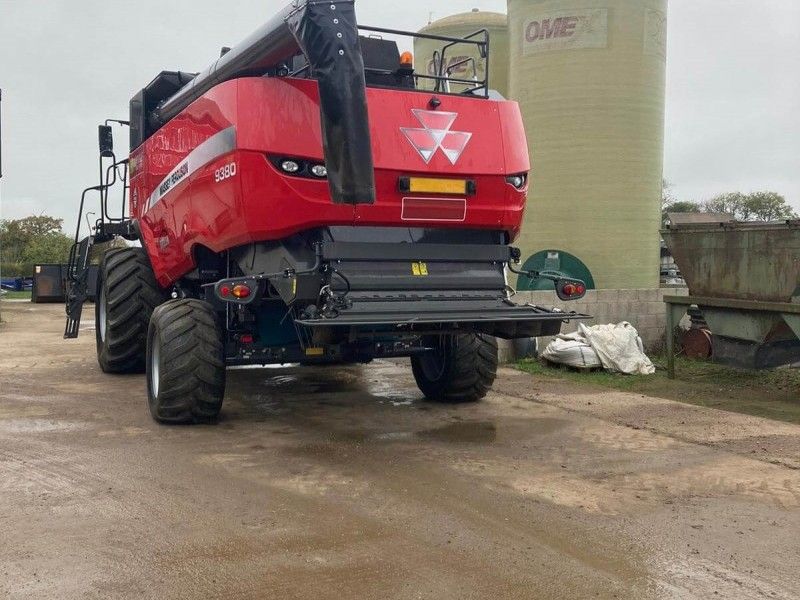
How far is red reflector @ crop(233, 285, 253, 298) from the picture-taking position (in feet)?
19.4

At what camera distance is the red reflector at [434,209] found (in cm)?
619

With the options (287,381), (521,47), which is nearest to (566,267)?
(521,47)

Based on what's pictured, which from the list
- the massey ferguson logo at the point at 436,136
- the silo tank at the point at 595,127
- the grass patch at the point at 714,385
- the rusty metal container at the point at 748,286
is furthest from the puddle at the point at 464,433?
the silo tank at the point at 595,127

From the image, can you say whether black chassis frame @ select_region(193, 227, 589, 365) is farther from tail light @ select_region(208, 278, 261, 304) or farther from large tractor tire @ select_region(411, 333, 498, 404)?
large tractor tire @ select_region(411, 333, 498, 404)

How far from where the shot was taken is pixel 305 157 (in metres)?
5.86

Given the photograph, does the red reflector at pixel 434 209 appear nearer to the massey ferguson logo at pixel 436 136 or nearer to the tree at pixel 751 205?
the massey ferguson logo at pixel 436 136

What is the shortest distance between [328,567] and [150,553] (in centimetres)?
86

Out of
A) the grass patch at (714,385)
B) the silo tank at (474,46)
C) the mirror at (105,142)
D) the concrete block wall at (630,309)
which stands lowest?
the grass patch at (714,385)

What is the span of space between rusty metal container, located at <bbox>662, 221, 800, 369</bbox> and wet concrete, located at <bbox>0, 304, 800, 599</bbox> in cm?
170

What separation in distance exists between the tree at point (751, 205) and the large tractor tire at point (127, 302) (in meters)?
50.1

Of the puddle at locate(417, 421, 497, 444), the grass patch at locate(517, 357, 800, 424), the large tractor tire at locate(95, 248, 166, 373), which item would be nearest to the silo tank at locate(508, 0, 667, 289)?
the grass patch at locate(517, 357, 800, 424)

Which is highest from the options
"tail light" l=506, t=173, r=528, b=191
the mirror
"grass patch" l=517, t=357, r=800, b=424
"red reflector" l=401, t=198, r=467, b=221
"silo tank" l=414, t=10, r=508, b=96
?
"silo tank" l=414, t=10, r=508, b=96

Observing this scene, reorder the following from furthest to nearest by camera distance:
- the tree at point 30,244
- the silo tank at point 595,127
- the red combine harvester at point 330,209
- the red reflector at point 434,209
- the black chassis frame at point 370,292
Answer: the tree at point 30,244 → the silo tank at point 595,127 → the red reflector at point 434,209 → the black chassis frame at point 370,292 → the red combine harvester at point 330,209

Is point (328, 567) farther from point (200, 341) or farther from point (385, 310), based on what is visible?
point (200, 341)
